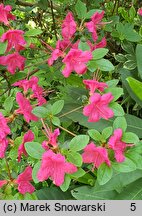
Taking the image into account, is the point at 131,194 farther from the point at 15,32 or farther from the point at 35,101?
the point at 15,32

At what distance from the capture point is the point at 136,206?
1478 millimetres

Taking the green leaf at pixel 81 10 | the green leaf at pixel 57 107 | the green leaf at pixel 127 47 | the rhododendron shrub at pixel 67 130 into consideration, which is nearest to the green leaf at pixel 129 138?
the rhododendron shrub at pixel 67 130

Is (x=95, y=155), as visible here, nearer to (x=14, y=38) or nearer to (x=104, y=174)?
(x=104, y=174)

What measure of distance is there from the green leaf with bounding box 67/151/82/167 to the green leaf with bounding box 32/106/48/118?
0.57 feet

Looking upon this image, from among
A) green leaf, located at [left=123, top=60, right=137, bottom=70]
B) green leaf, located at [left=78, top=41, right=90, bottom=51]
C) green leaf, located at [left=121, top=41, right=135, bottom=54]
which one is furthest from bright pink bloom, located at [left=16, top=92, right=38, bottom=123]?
green leaf, located at [left=121, top=41, right=135, bottom=54]

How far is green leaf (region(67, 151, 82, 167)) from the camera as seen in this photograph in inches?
49.6

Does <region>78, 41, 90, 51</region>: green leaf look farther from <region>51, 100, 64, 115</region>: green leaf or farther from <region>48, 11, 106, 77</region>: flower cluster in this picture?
<region>51, 100, 64, 115</region>: green leaf

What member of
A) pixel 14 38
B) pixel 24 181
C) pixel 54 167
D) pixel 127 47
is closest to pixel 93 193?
pixel 24 181

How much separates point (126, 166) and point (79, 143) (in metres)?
0.15

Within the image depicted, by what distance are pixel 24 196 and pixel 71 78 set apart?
1.93ft

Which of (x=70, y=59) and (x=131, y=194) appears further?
(x=131, y=194)

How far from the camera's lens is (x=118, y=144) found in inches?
50.7

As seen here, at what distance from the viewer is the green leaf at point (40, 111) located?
1370 millimetres

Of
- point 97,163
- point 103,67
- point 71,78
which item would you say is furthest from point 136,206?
point 71,78
